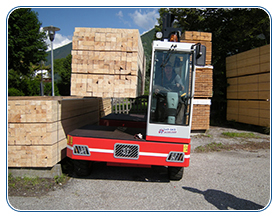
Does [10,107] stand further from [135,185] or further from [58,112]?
[135,185]

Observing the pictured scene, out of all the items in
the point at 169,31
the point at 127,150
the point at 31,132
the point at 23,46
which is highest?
the point at 23,46

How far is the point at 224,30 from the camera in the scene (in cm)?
1544

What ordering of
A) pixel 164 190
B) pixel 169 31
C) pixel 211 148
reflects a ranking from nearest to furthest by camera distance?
pixel 164 190 < pixel 169 31 < pixel 211 148

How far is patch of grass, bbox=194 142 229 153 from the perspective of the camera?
8.12 m

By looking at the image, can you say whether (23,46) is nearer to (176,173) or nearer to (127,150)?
(127,150)

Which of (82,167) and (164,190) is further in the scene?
(82,167)

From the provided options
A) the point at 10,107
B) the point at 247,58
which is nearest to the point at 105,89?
the point at 10,107

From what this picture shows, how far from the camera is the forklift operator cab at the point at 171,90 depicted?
4664mm

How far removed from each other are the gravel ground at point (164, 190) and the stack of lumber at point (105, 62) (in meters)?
1.94

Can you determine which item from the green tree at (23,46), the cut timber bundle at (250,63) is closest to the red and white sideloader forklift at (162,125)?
the cut timber bundle at (250,63)

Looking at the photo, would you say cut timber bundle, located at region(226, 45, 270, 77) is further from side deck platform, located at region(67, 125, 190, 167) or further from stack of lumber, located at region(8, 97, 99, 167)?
stack of lumber, located at region(8, 97, 99, 167)

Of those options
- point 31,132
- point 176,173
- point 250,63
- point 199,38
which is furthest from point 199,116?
point 31,132

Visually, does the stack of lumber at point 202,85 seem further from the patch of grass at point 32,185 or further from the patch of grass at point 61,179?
the patch of grass at point 32,185

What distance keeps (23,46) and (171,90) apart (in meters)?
28.3
